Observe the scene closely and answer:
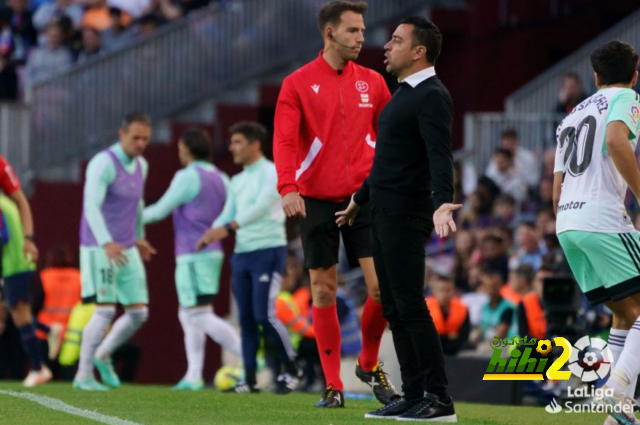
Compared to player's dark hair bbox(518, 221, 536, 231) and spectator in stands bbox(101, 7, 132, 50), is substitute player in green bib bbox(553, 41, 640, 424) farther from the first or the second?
spectator in stands bbox(101, 7, 132, 50)

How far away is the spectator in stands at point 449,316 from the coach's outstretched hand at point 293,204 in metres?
5.79

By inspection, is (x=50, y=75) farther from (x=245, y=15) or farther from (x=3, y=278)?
(x=3, y=278)

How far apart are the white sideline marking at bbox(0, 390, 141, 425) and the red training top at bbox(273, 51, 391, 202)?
6.82 feet

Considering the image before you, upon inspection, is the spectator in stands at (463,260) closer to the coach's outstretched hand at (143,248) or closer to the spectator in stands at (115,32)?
the coach's outstretched hand at (143,248)

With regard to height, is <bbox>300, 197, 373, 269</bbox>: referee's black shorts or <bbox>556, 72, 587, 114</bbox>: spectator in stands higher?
<bbox>556, 72, 587, 114</bbox>: spectator in stands

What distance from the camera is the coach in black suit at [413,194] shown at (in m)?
8.36

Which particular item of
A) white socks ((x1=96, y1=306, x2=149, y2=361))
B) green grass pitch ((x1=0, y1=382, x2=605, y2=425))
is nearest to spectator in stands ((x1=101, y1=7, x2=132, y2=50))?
white socks ((x1=96, y1=306, x2=149, y2=361))

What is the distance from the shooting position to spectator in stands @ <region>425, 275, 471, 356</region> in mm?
Result: 15023

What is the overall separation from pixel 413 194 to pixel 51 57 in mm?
14612

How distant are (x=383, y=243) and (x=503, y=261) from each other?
8125mm

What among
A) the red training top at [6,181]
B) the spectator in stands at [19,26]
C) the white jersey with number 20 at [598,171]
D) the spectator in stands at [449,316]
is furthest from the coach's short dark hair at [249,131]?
the spectator in stands at [19,26]

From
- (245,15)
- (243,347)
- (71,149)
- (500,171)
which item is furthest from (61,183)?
(243,347)

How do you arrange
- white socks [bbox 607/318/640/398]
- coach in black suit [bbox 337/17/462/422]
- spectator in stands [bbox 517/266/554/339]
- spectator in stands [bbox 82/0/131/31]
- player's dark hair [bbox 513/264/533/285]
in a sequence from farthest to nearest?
1. spectator in stands [bbox 82/0/131/31]
2. player's dark hair [bbox 513/264/533/285]
3. spectator in stands [bbox 517/266/554/339]
4. coach in black suit [bbox 337/17/462/422]
5. white socks [bbox 607/318/640/398]

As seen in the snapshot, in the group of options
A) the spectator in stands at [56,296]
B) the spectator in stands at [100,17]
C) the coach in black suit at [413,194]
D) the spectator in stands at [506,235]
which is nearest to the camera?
the coach in black suit at [413,194]
